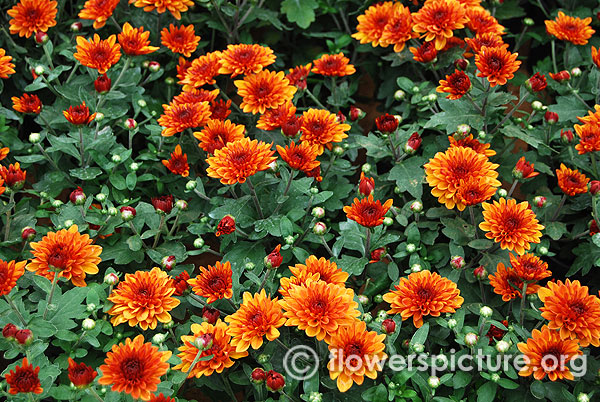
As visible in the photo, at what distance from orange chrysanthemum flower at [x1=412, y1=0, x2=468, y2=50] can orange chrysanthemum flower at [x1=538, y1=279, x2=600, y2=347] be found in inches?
48.2

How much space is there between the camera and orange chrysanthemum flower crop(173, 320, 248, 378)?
1717 mm

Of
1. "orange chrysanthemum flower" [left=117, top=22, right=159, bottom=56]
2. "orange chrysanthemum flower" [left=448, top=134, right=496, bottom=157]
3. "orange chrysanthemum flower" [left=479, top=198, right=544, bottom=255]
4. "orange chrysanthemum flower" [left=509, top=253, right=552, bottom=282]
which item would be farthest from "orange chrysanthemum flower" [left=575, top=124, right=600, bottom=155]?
"orange chrysanthemum flower" [left=117, top=22, right=159, bottom=56]

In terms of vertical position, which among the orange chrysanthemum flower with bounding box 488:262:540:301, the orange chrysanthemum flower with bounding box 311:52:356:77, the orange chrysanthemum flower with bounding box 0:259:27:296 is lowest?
the orange chrysanthemum flower with bounding box 488:262:540:301

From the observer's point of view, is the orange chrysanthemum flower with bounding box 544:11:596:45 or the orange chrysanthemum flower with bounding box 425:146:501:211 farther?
the orange chrysanthemum flower with bounding box 544:11:596:45

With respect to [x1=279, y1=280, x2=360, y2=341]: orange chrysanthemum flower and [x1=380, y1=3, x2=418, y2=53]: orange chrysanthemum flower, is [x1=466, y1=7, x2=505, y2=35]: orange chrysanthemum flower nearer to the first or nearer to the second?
[x1=380, y1=3, x2=418, y2=53]: orange chrysanthemum flower

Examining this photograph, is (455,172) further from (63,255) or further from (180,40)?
(180,40)

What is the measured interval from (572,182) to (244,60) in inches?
52.9

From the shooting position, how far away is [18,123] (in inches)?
113

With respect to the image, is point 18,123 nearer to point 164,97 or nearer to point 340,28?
point 164,97

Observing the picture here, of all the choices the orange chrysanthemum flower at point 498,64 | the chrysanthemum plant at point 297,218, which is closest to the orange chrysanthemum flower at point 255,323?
the chrysanthemum plant at point 297,218

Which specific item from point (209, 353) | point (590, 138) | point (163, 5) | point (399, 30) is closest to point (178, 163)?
point (163, 5)

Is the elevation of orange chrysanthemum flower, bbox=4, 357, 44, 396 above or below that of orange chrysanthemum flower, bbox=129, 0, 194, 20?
below

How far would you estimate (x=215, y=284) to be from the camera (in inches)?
72.6

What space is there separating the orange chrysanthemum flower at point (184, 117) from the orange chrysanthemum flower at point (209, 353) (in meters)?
0.85
